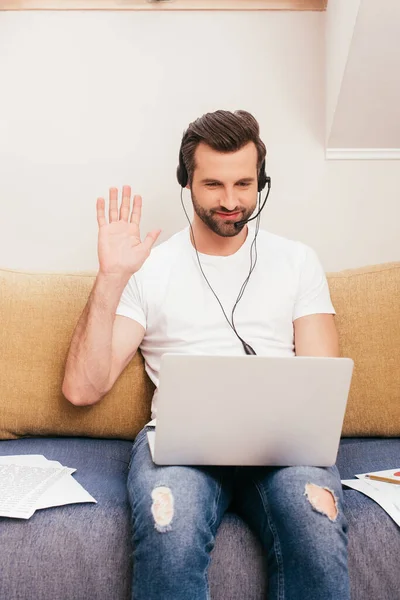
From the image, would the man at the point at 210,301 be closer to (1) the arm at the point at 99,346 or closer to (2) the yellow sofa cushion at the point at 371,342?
(1) the arm at the point at 99,346

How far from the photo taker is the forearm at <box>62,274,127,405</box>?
4.99 ft

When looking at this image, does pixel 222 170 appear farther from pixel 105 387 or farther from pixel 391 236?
pixel 391 236

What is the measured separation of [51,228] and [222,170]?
30.7 inches

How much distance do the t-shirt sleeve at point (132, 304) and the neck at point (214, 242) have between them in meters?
0.19

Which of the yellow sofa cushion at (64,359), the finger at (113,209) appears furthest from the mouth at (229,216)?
the yellow sofa cushion at (64,359)

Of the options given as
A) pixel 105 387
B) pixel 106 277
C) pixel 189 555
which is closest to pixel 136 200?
pixel 106 277

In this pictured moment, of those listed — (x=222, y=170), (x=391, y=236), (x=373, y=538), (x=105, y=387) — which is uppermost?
(x=222, y=170)

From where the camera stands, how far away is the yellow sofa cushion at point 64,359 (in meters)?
1.74

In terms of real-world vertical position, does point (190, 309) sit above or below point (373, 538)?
above

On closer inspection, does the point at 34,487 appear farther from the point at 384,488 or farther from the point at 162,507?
the point at 384,488

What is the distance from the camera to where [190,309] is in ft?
5.33

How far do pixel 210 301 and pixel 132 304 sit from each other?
0.60 ft

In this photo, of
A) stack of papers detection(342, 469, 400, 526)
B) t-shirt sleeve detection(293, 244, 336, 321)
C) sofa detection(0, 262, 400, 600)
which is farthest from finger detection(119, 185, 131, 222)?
stack of papers detection(342, 469, 400, 526)

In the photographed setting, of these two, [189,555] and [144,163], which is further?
[144,163]
